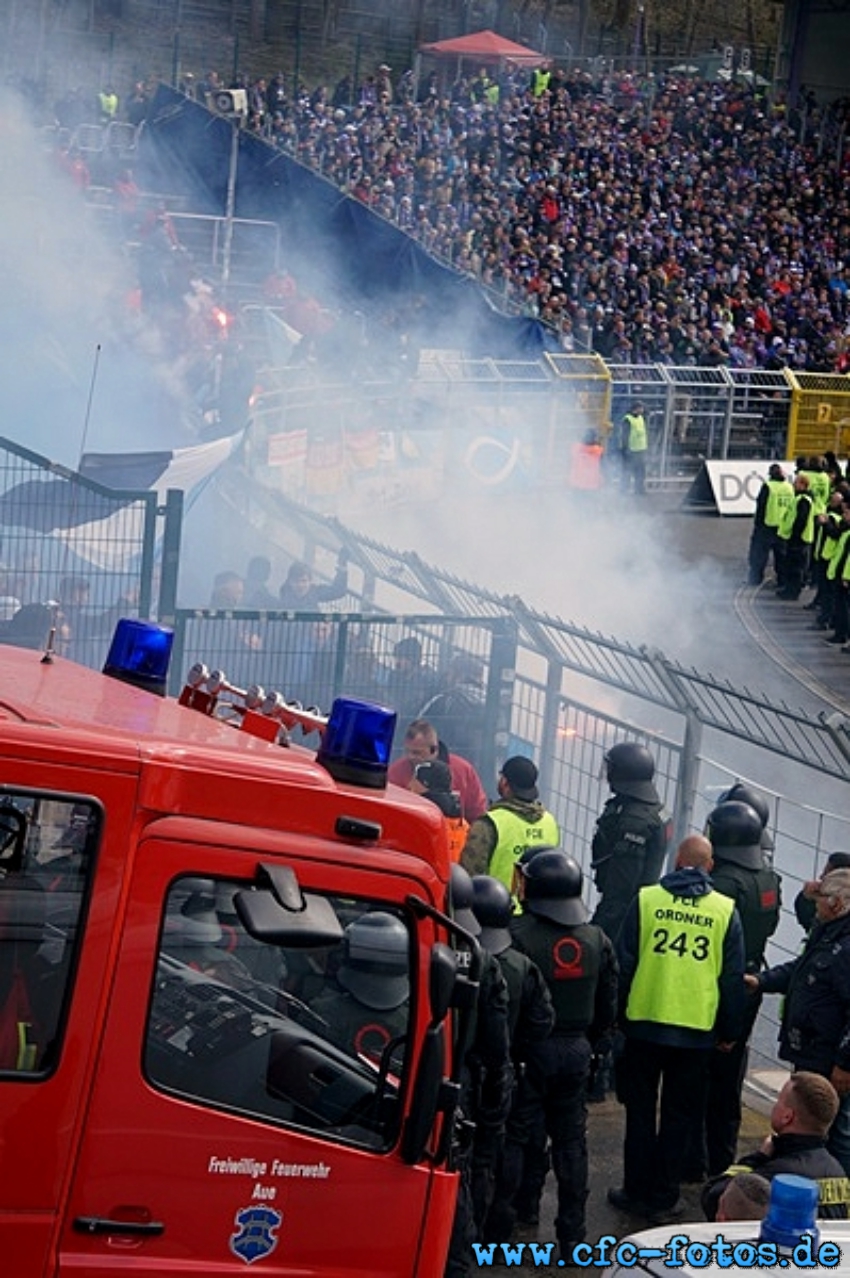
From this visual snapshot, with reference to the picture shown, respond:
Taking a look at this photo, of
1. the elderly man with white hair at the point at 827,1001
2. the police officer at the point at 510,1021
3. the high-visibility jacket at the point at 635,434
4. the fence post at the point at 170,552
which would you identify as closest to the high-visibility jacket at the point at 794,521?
the high-visibility jacket at the point at 635,434

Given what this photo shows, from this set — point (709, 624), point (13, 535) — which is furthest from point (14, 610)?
point (709, 624)

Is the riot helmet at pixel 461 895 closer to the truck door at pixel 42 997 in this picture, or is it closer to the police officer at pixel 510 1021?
the police officer at pixel 510 1021

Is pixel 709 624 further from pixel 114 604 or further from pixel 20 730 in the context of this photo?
pixel 20 730

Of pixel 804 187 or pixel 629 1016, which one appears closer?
pixel 629 1016

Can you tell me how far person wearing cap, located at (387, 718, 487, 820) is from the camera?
9539mm

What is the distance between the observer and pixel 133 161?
105ft

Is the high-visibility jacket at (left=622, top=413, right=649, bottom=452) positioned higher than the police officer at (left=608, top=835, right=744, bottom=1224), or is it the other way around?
the high-visibility jacket at (left=622, top=413, right=649, bottom=452)

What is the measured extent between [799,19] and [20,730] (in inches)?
1719

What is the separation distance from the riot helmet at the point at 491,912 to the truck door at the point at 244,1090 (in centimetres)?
189

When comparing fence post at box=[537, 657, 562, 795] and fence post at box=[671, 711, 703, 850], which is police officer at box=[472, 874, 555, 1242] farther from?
fence post at box=[537, 657, 562, 795]

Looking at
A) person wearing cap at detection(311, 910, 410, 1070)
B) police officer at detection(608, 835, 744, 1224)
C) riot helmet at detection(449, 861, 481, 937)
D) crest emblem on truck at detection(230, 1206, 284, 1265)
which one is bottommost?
police officer at detection(608, 835, 744, 1224)

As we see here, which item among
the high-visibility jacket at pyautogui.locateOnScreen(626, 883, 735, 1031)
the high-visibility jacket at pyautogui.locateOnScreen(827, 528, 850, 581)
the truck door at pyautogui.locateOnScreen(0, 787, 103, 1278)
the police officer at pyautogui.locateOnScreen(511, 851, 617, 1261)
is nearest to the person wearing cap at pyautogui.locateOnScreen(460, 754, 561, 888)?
the high-visibility jacket at pyautogui.locateOnScreen(626, 883, 735, 1031)

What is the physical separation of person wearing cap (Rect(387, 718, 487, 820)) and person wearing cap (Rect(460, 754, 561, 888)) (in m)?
0.55

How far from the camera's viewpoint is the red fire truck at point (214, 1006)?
4.55 metres
